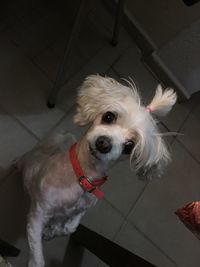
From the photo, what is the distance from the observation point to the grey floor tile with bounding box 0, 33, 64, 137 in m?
1.84

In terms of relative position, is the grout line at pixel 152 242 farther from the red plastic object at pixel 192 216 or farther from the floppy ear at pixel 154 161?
the red plastic object at pixel 192 216

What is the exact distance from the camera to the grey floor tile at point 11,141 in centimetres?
173

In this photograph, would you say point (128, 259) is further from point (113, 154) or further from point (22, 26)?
point (22, 26)

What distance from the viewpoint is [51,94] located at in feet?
6.04

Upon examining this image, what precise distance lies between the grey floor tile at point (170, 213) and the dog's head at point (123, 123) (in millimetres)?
702

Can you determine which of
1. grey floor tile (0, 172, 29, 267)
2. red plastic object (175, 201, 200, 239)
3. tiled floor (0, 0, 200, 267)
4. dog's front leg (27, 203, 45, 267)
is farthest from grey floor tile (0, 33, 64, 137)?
red plastic object (175, 201, 200, 239)

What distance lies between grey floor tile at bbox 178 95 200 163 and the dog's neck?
3.14ft

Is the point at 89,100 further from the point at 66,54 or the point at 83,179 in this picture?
the point at 66,54

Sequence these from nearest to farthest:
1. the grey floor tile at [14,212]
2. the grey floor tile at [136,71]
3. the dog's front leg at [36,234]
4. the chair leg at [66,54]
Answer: the dog's front leg at [36,234] → the chair leg at [66,54] → the grey floor tile at [14,212] → the grey floor tile at [136,71]

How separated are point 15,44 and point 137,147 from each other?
3.12 ft

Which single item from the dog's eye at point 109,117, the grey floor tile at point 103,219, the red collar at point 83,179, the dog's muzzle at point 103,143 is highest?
the dog's eye at point 109,117

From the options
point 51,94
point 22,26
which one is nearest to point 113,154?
point 51,94

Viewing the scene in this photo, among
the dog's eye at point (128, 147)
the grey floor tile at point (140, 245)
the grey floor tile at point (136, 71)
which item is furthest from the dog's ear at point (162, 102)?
the grey floor tile at point (136, 71)

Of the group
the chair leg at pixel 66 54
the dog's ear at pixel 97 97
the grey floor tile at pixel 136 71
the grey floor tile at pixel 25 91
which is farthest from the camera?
the grey floor tile at pixel 136 71
